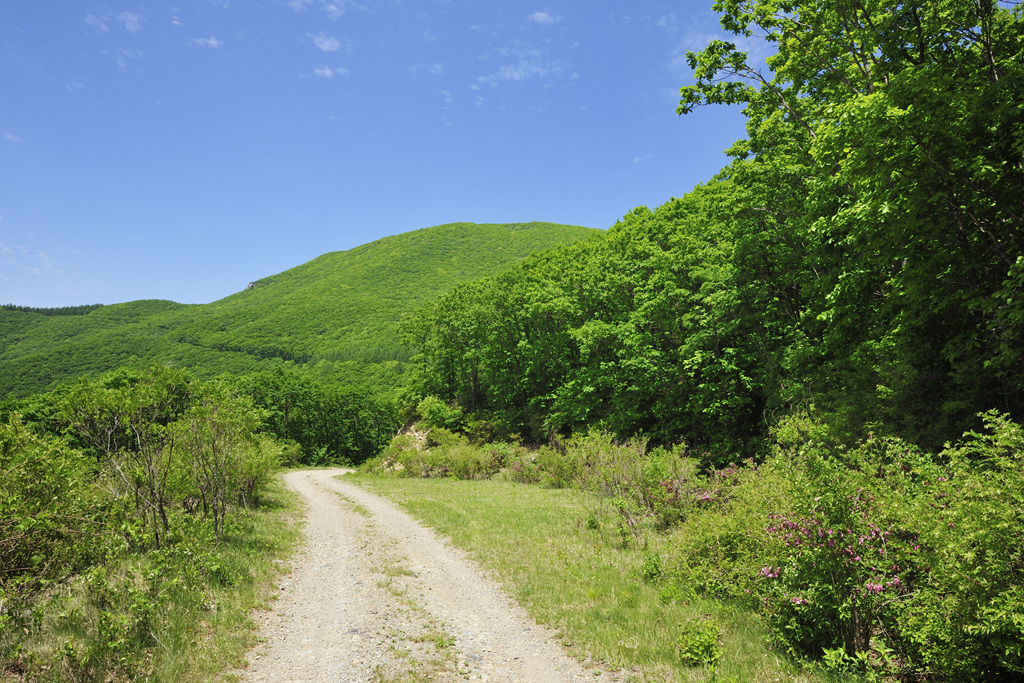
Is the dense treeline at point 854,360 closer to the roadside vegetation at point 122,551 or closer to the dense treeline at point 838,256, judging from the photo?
the dense treeline at point 838,256

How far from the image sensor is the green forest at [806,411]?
5.05 metres

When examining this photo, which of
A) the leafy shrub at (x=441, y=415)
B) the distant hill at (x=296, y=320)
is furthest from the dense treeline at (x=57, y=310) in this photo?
the leafy shrub at (x=441, y=415)

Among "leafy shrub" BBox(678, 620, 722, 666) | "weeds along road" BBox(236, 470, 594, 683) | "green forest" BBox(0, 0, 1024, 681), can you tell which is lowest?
"weeds along road" BBox(236, 470, 594, 683)

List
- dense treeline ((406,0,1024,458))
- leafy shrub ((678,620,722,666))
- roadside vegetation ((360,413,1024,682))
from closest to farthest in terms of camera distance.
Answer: roadside vegetation ((360,413,1024,682)) < leafy shrub ((678,620,722,666)) < dense treeline ((406,0,1024,458))

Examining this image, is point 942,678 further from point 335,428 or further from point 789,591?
point 335,428

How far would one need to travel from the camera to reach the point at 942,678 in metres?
4.64

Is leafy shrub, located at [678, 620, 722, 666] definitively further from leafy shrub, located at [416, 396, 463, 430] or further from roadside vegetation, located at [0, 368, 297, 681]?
leafy shrub, located at [416, 396, 463, 430]

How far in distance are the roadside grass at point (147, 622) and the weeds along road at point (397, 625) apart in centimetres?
51

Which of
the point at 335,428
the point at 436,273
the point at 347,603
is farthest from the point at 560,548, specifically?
the point at 436,273

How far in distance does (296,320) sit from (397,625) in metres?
153

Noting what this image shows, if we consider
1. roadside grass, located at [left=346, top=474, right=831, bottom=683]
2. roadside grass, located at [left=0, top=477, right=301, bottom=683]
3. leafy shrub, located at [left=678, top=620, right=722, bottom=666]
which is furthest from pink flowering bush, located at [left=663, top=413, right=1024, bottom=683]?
roadside grass, located at [left=0, top=477, right=301, bottom=683]

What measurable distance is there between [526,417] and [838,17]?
29.5m

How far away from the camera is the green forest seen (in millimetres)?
5047

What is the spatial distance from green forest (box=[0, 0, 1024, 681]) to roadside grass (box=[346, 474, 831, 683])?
31 cm
